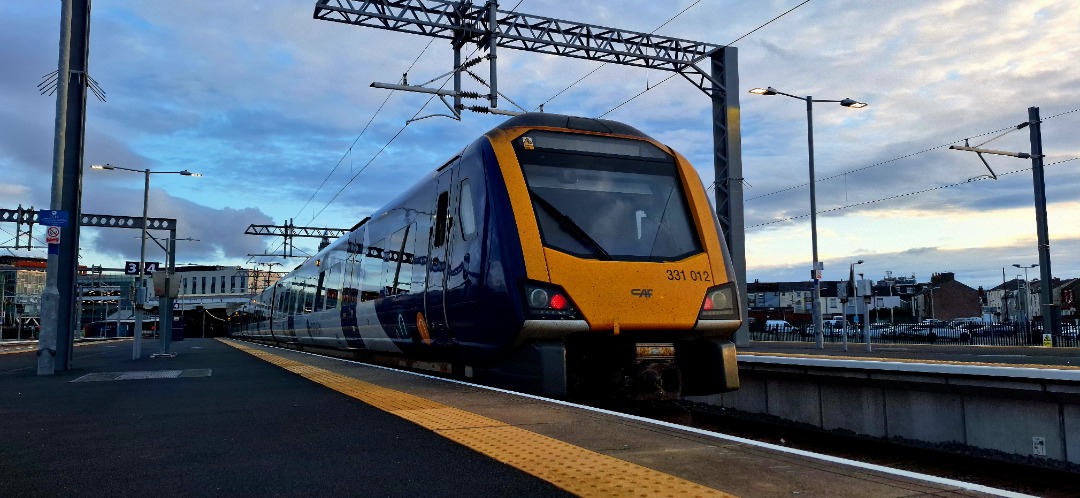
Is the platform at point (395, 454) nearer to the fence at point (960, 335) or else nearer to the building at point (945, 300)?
the fence at point (960, 335)

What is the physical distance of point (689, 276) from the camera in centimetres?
794

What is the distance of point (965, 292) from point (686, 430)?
4536 inches

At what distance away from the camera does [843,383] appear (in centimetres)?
963

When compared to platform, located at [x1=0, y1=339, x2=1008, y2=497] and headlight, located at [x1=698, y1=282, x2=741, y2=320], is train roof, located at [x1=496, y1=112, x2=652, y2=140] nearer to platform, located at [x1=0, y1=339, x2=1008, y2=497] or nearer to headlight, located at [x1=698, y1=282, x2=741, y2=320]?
headlight, located at [x1=698, y1=282, x2=741, y2=320]

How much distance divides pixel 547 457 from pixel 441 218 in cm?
578

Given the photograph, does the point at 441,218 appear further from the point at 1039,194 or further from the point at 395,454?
the point at 1039,194

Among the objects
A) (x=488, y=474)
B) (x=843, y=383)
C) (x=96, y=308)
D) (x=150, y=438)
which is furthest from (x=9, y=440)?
(x=96, y=308)

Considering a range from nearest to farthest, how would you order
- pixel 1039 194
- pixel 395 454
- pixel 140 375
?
pixel 395 454
pixel 140 375
pixel 1039 194

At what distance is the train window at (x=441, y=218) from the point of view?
31.2 feet

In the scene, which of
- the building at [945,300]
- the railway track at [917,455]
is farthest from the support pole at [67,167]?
the building at [945,300]

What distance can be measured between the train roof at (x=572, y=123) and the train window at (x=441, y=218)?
4.54ft

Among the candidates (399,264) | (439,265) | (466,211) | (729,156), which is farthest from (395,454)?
(729,156)

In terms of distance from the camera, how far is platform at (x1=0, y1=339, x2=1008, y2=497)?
364cm

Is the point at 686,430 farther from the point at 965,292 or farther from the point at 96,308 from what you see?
the point at 96,308
